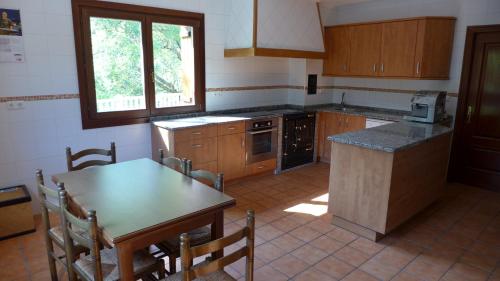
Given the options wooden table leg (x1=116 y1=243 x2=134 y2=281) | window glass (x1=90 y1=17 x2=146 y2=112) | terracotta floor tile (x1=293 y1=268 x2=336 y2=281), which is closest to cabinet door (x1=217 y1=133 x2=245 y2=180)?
window glass (x1=90 y1=17 x2=146 y2=112)

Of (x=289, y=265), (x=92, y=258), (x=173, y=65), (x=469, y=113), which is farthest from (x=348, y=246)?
(x=173, y=65)

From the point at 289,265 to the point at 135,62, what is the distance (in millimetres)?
2774

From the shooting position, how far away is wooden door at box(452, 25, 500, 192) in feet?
13.7

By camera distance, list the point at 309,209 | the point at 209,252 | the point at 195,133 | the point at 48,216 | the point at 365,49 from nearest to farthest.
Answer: the point at 209,252
the point at 48,216
the point at 309,209
the point at 195,133
the point at 365,49

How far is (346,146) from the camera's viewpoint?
3.12m

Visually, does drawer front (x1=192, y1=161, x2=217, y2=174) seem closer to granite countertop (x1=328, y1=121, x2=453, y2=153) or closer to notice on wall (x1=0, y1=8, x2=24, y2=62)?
granite countertop (x1=328, y1=121, x2=453, y2=153)

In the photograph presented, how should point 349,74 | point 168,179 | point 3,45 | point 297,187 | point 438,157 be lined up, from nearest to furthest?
point 168,179 → point 3,45 → point 438,157 → point 297,187 → point 349,74

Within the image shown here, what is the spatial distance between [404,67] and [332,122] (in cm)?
126

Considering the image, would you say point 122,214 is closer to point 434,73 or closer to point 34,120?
point 34,120

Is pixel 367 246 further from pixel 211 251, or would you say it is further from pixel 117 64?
pixel 117 64

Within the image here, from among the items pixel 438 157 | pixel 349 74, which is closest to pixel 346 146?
pixel 438 157

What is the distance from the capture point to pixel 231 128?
4.21 metres

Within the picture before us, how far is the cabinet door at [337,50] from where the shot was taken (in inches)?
201

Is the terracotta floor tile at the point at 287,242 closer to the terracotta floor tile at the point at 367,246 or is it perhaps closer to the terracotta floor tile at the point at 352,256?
the terracotta floor tile at the point at 352,256
